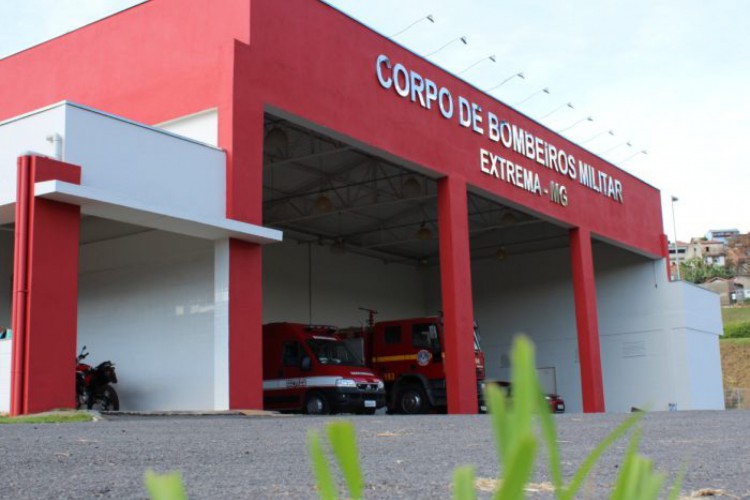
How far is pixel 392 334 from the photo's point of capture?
22.8 metres

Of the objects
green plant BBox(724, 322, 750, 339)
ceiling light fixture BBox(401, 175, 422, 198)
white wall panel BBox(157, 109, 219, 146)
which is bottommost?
green plant BBox(724, 322, 750, 339)

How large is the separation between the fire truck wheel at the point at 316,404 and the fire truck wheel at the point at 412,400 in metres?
3.21

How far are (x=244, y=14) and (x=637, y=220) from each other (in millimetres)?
18025

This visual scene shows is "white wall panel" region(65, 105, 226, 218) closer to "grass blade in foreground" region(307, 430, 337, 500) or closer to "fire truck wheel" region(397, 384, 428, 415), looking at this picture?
"fire truck wheel" region(397, 384, 428, 415)

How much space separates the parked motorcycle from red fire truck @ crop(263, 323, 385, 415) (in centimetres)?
463

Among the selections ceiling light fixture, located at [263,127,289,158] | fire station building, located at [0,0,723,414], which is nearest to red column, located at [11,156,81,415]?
fire station building, located at [0,0,723,414]

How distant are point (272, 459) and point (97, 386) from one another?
11.0 metres

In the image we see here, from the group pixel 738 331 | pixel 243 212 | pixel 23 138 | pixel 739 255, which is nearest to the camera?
pixel 23 138

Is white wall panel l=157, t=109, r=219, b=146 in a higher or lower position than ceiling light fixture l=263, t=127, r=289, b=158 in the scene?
lower

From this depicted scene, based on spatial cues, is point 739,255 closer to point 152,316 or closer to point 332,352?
point 332,352

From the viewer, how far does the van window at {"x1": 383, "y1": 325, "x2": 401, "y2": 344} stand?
2262 centimetres

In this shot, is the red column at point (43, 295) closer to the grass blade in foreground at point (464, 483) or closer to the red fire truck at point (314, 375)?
the red fire truck at point (314, 375)

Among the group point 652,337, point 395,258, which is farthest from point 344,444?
point 395,258

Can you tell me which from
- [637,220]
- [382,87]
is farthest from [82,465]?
[637,220]
